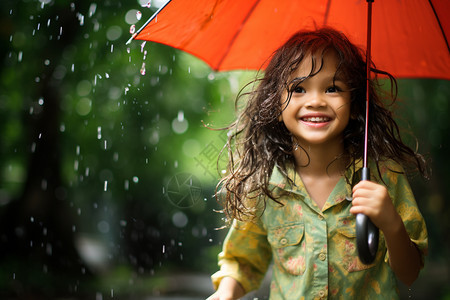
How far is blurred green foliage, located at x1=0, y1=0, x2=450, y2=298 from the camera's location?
7461 millimetres

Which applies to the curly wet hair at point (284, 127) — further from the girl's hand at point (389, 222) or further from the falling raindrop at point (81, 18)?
the falling raindrop at point (81, 18)

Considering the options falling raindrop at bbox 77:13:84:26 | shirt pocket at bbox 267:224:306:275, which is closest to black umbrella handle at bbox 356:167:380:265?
shirt pocket at bbox 267:224:306:275

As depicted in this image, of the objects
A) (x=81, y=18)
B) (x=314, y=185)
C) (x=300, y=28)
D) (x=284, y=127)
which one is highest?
(x=81, y=18)

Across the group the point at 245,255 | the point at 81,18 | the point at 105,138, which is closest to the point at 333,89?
the point at 245,255

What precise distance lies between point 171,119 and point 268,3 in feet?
27.7

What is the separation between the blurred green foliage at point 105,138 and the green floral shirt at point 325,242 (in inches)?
96.2

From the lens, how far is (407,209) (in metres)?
2.07

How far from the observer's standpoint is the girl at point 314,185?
202 cm

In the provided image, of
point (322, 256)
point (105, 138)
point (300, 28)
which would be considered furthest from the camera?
point (105, 138)

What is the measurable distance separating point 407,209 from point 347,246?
0.89 ft

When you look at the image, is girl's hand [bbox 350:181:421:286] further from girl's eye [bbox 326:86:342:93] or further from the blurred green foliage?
the blurred green foliage

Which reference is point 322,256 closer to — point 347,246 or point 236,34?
point 347,246

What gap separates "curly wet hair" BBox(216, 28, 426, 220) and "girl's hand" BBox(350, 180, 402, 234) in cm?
34

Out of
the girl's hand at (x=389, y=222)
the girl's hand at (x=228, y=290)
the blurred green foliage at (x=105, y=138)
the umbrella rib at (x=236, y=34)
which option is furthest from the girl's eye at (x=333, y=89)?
the blurred green foliage at (x=105, y=138)
